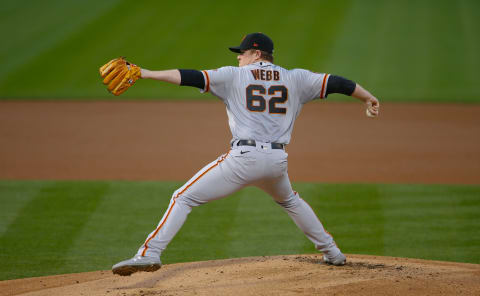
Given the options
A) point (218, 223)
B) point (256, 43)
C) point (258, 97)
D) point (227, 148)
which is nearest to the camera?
point (258, 97)

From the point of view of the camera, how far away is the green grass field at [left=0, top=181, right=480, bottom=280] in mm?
7066

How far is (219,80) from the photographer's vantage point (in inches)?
209

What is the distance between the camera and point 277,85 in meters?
5.39

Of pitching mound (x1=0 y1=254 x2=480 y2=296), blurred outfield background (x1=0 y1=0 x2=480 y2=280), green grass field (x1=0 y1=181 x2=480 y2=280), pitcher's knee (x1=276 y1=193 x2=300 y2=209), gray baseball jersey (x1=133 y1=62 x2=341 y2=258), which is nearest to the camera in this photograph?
pitching mound (x1=0 y1=254 x2=480 y2=296)

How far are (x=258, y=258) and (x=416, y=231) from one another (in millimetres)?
2305

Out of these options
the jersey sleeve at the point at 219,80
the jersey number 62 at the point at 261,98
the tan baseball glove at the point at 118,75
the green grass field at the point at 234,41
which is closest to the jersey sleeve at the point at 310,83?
the jersey number 62 at the point at 261,98

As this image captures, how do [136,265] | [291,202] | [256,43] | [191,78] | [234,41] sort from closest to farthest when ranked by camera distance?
[136,265], [191,78], [256,43], [291,202], [234,41]

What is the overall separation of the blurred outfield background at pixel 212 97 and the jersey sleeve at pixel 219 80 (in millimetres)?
2196

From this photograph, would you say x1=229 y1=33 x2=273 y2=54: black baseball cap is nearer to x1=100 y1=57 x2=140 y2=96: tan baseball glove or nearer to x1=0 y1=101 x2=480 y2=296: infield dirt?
x1=100 y1=57 x2=140 y2=96: tan baseball glove

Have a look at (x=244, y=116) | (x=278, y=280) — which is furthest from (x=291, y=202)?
(x=244, y=116)

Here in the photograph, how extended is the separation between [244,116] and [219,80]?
1.09 feet

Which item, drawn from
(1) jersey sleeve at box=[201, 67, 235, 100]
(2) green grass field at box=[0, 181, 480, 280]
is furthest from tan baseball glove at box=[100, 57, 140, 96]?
(2) green grass field at box=[0, 181, 480, 280]

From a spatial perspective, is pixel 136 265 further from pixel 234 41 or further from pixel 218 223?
pixel 234 41

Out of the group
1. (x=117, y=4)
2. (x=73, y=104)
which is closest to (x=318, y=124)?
(x=73, y=104)
